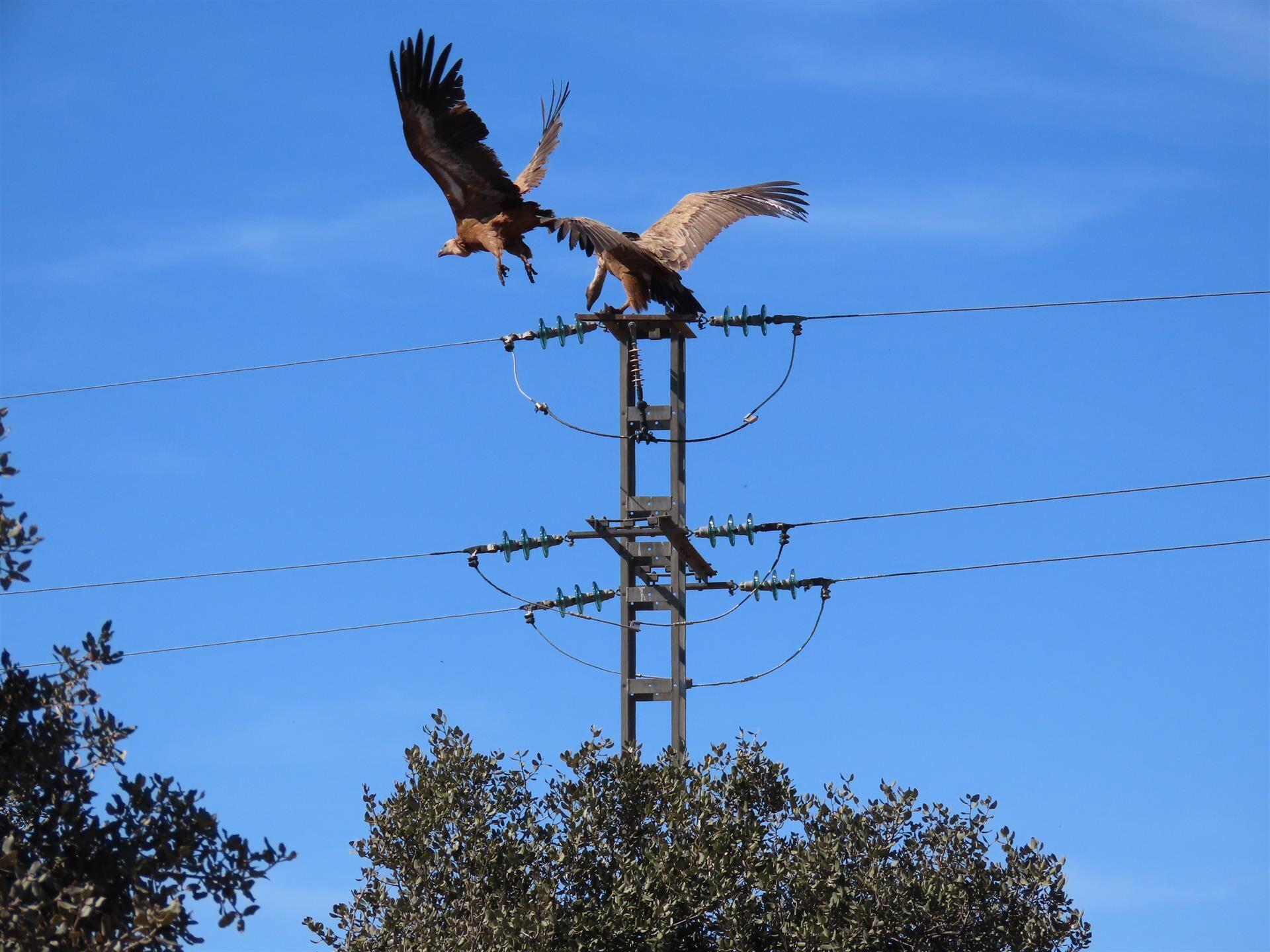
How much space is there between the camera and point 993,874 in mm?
13156

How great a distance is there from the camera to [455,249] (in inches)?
603

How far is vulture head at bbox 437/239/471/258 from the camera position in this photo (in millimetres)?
15281

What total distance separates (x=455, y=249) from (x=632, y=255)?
1536 millimetres

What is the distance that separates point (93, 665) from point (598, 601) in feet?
25.4

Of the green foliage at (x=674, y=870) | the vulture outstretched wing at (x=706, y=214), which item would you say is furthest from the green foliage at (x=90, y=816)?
the vulture outstretched wing at (x=706, y=214)

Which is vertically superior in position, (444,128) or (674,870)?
(444,128)

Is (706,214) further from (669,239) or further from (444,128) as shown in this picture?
(444,128)

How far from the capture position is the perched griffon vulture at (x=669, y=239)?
14.5m

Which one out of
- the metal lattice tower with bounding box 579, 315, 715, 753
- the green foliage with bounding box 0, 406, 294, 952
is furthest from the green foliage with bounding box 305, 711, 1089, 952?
the green foliage with bounding box 0, 406, 294, 952

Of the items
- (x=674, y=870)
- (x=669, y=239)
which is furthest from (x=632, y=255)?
(x=674, y=870)

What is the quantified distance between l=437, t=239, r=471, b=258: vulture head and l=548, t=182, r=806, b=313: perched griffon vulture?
0.84 meters

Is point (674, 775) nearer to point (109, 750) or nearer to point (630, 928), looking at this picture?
point (630, 928)

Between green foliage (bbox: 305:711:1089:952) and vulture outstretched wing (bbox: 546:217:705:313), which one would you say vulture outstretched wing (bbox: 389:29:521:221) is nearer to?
vulture outstretched wing (bbox: 546:217:705:313)

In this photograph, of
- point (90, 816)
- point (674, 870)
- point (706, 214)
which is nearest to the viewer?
point (90, 816)
